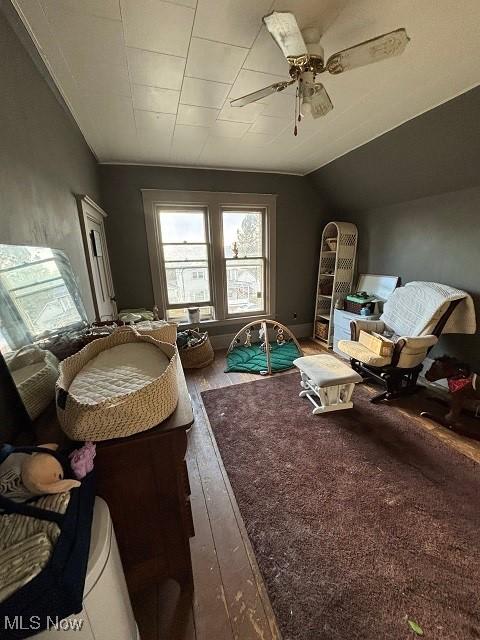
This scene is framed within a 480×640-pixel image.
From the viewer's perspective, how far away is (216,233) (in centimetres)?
348

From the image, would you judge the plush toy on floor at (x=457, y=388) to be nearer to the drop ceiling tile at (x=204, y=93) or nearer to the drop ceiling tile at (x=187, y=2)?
the drop ceiling tile at (x=204, y=93)

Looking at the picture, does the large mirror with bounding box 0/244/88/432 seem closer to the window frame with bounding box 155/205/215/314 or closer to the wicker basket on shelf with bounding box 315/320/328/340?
the window frame with bounding box 155/205/215/314

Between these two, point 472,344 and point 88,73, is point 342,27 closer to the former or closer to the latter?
point 88,73

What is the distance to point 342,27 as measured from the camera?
48.0 inches

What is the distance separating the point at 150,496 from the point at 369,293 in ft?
11.1

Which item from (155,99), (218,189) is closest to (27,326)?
(155,99)

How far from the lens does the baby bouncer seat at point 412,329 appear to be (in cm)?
223

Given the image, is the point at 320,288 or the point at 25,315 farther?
the point at 320,288

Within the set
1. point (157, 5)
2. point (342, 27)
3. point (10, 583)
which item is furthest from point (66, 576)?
point (342, 27)

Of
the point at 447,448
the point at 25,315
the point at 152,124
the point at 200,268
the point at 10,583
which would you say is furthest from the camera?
the point at 200,268

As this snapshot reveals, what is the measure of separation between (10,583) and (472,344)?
325 centimetres

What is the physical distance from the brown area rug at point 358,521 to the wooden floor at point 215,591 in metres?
0.06

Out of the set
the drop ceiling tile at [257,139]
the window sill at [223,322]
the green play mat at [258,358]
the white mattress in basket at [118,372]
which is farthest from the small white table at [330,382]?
the drop ceiling tile at [257,139]

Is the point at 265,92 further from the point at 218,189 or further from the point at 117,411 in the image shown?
the point at 218,189
